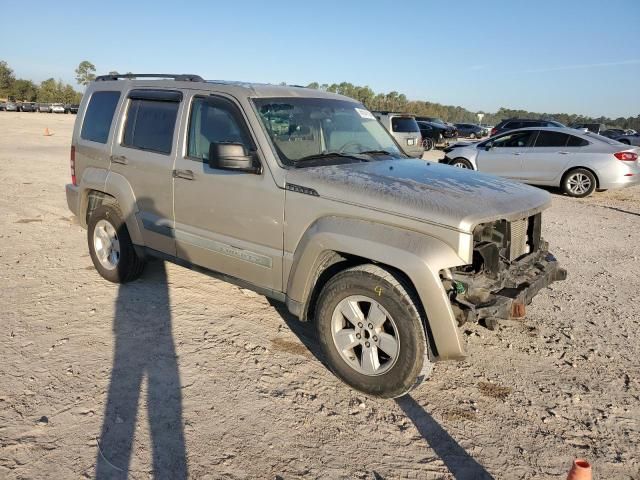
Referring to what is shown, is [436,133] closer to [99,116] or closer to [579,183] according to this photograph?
[579,183]

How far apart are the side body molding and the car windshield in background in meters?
15.0

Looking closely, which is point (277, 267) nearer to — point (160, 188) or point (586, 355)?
point (160, 188)

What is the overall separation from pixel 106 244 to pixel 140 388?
7.97 ft

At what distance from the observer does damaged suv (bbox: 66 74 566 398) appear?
10.3 ft

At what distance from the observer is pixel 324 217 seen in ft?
11.4

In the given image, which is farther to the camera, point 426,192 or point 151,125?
point 151,125

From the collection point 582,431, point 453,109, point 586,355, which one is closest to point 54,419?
point 582,431

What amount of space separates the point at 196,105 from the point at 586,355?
3873 mm

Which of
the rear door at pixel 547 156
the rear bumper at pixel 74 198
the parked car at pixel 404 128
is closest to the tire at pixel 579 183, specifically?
the rear door at pixel 547 156

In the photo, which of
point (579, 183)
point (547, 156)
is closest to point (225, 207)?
point (547, 156)

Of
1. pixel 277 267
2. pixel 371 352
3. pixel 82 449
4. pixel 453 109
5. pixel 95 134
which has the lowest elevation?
pixel 82 449

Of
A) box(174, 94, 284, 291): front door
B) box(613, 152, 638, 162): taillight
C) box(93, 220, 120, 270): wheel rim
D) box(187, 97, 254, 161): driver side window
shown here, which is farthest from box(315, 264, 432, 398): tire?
box(613, 152, 638, 162): taillight

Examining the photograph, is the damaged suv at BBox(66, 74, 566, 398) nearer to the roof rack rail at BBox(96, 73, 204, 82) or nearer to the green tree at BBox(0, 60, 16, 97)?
the roof rack rail at BBox(96, 73, 204, 82)

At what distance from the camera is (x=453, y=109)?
4606 inches
